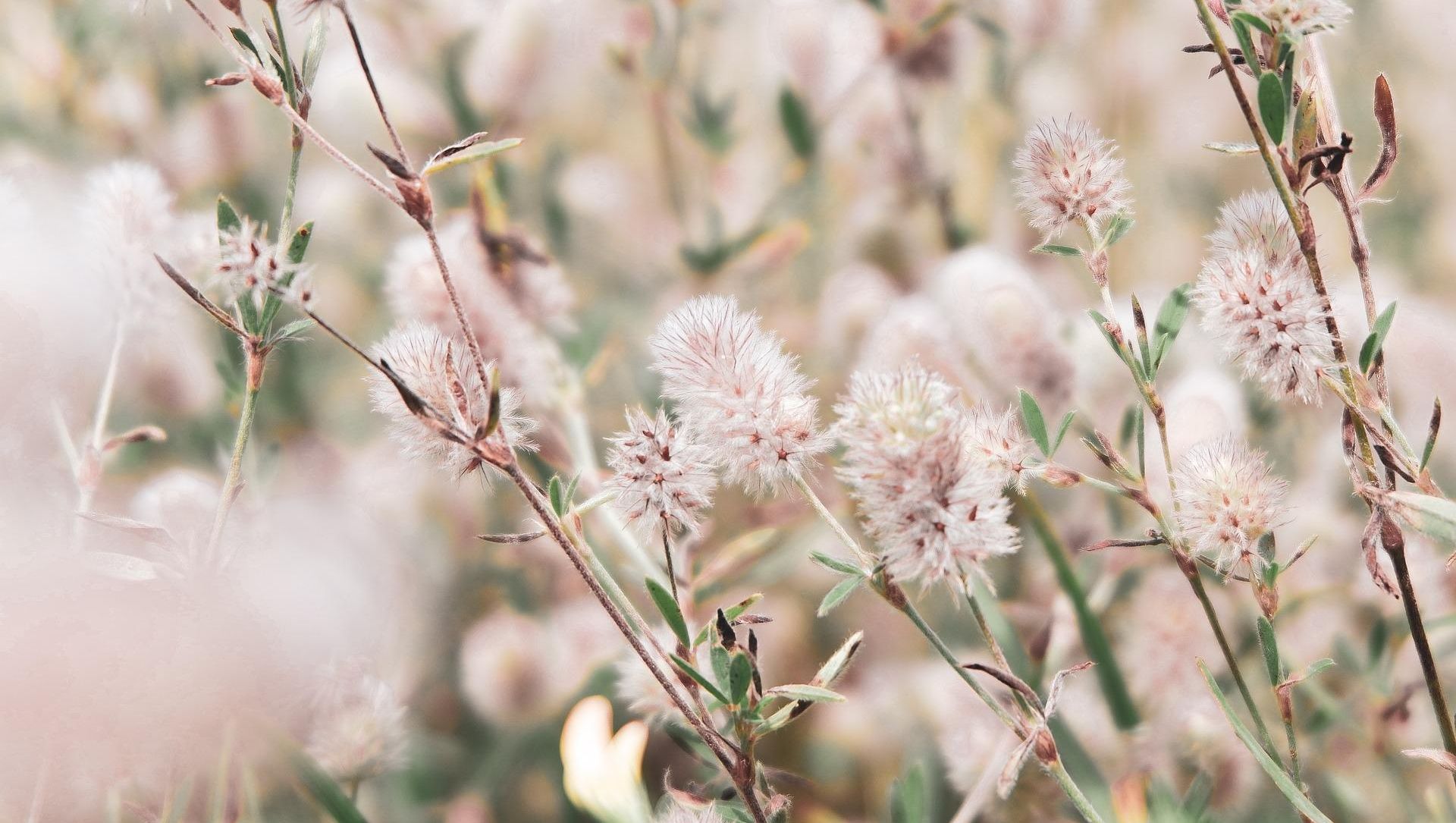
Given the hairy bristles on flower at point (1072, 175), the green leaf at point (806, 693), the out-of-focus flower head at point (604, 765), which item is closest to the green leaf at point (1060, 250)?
the hairy bristles on flower at point (1072, 175)

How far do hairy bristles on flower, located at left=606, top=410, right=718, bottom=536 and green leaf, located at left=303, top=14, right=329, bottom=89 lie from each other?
0.11m

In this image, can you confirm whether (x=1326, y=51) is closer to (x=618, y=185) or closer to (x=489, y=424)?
(x=618, y=185)

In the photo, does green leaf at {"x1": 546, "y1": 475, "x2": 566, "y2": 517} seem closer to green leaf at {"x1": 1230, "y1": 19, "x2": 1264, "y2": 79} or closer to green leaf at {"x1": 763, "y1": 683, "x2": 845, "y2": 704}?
green leaf at {"x1": 763, "y1": 683, "x2": 845, "y2": 704}

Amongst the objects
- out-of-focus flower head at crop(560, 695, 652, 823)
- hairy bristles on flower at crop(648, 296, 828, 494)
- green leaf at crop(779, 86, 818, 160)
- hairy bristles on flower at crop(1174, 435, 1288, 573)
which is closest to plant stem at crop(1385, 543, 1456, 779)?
hairy bristles on flower at crop(1174, 435, 1288, 573)

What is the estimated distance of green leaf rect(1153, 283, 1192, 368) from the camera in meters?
0.23

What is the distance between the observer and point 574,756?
401 millimetres

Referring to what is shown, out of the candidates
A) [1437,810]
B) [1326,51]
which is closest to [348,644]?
[1437,810]

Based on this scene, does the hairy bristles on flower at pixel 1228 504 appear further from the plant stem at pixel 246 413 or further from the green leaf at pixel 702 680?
the plant stem at pixel 246 413

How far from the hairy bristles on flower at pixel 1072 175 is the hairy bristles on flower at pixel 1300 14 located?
0.04 m

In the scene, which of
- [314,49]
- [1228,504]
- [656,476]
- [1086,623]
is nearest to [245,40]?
[314,49]

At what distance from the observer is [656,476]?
0.73 feet

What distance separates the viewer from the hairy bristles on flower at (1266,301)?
21 centimetres

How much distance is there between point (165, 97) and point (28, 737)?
0.35m

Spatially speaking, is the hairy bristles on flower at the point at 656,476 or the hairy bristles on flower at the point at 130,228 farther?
the hairy bristles on flower at the point at 130,228
